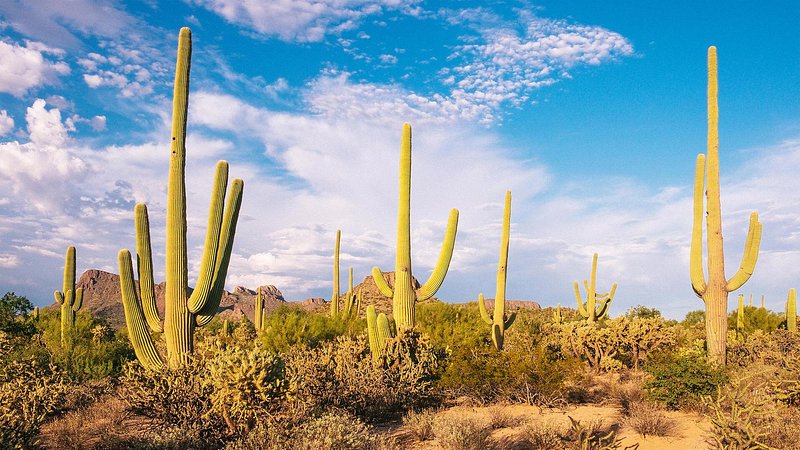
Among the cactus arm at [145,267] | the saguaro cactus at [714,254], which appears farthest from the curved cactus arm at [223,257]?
the saguaro cactus at [714,254]

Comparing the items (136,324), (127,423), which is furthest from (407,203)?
(127,423)

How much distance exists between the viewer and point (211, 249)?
36.8 feet

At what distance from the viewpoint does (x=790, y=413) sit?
405 inches

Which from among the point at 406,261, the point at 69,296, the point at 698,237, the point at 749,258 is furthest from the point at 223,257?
the point at 749,258

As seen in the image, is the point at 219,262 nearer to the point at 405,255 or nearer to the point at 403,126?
the point at 405,255

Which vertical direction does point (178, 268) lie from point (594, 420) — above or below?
above

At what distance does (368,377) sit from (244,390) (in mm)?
3302

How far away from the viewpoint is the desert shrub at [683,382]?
1152 centimetres

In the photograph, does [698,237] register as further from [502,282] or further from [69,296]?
[69,296]

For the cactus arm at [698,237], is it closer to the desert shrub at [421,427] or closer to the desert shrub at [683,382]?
the desert shrub at [683,382]

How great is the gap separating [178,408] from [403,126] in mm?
8781

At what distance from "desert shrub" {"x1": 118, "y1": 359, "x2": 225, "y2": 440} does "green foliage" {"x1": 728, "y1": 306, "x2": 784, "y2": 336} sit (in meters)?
23.7

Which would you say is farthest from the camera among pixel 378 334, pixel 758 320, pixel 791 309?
pixel 758 320

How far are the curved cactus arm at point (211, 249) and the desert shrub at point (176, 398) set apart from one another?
2005 millimetres
